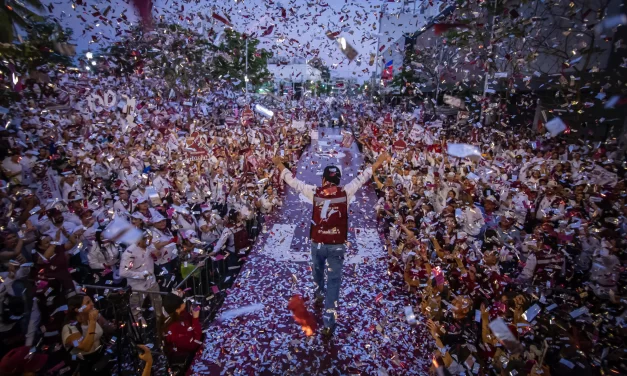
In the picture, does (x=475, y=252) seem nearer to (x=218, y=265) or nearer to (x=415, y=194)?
(x=415, y=194)

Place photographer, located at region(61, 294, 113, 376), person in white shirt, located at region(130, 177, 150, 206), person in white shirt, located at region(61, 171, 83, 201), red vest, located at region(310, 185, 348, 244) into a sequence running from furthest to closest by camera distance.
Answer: person in white shirt, located at region(61, 171, 83, 201), person in white shirt, located at region(130, 177, 150, 206), red vest, located at region(310, 185, 348, 244), photographer, located at region(61, 294, 113, 376)

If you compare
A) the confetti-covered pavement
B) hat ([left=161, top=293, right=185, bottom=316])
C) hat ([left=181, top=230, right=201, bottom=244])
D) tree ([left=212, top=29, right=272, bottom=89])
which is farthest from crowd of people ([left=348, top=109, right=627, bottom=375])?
tree ([left=212, top=29, right=272, bottom=89])

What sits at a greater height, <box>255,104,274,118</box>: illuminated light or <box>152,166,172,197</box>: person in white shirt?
<box>255,104,274,118</box>: illuminated light

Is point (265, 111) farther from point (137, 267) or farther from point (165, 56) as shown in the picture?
point (137, 267)

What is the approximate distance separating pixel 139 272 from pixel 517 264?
19.6 ft

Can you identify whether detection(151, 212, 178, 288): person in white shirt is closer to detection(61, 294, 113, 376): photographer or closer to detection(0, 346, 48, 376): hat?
detection(61, 294, 113, 376): photographer

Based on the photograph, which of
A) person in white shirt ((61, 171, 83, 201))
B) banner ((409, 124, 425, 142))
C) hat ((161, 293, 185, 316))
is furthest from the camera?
banner ((409, 124, 425, 142))

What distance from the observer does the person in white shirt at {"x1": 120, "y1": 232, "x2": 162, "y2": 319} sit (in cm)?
435

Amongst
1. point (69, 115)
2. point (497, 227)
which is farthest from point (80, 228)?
point (69, 115)

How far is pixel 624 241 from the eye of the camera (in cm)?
534

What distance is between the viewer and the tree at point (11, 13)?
7414 mm

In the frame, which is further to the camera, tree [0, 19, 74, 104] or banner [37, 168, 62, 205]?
tree [0, 19, 74, 104]

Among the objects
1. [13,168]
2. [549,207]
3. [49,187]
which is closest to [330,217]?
[549,207]

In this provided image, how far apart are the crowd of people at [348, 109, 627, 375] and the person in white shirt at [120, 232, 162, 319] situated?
369cm
